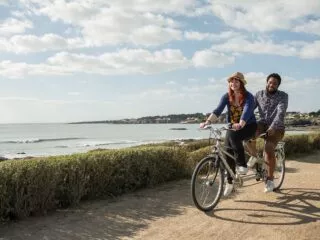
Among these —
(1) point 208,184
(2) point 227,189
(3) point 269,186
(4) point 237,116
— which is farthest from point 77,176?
(3) point 269,186

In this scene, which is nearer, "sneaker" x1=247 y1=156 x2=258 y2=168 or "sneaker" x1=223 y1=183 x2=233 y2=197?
"sneaker" x1=223 y1=183 x2=233 y2=197

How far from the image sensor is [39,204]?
6719 millimetres

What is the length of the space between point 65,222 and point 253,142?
3.58m

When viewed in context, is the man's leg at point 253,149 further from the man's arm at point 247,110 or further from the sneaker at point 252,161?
the man's arm at point 247,110

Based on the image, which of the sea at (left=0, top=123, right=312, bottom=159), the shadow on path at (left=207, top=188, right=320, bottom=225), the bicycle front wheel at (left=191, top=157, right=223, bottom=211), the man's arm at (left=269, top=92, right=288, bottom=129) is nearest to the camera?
the shadow on path at (left=207, top=188, right=320, bottom=225)

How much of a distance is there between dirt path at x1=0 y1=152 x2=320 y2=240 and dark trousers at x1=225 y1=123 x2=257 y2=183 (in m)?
0.62

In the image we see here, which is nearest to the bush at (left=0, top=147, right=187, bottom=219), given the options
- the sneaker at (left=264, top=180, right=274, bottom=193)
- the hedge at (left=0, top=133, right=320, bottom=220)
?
the hedge at (left=0, top=133, right=320, bottom=220)

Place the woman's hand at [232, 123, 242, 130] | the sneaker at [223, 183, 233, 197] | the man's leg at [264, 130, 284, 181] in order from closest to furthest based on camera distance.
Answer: the woman's hand at [232, 123, 242, 130]
the sneaker at [223, 183, 233, 197]
the man's leg at [264, 130, 284, 181]

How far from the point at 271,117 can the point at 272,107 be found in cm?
19

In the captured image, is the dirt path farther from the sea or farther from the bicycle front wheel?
the sea

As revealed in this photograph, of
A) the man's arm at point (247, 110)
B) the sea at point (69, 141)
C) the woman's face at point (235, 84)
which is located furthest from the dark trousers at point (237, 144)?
the sea at point (69, 141)

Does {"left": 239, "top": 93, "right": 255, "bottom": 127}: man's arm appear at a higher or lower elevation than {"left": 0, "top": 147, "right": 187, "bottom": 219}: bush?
higher

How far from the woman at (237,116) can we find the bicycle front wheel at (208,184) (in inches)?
16.3

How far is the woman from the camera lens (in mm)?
7219
